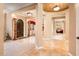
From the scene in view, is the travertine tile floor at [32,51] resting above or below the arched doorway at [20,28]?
below

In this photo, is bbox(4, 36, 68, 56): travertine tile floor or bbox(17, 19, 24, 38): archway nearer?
bbox(4, 36, 68, 56): travertine tile floor

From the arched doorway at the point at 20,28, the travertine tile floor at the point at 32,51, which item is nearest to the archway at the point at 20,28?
the arched doorway at the point at 20,28

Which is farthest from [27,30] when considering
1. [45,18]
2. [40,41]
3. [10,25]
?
[40,41]

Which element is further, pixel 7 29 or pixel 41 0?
pixel 7 29

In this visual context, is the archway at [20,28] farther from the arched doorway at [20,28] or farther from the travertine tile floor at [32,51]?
the travertine tile floor at [32,51]

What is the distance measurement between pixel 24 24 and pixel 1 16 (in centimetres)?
1014

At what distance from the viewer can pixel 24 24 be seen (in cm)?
1348

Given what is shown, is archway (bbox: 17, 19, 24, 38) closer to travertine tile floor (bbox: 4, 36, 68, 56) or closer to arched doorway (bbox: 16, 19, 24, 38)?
arched doorway (bbox: 16, 19, 24, 38)

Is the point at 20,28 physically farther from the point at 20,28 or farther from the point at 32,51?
the point at 32,51

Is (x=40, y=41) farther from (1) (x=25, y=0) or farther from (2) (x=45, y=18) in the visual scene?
(2) (x=45, y=18)

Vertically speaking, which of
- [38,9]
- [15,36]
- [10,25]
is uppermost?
[38,9]

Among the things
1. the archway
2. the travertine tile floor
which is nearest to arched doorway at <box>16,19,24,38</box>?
the archway

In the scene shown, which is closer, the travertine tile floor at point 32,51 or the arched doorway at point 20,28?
the travertine tile floor at point 32,51

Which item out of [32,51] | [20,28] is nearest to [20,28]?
[20,28]
